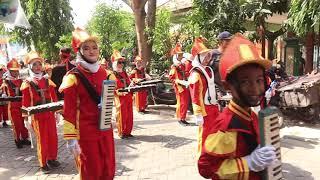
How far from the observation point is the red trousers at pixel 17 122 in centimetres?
892

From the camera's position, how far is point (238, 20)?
12.7 metres

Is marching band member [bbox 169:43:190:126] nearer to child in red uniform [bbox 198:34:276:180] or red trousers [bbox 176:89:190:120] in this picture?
red trousers [bbox 176:89:190:120]

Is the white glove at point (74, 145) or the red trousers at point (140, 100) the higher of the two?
the white glove at point (74, 145)

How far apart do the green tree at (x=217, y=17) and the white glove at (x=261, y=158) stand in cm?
1044

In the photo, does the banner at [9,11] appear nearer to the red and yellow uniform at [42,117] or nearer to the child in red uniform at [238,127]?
the red and yellow uniform at [42,117]

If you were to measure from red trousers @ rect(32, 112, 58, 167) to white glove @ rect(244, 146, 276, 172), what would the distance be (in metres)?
4.90

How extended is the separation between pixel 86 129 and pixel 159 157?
10.0 feet

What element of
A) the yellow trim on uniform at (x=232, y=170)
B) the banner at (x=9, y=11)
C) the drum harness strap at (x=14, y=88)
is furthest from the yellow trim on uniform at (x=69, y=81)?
the banner at (x=9, y=11)

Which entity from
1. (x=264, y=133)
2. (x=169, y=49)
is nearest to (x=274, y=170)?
(x=264, y=133)

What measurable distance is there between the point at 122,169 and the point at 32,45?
18.2 metres

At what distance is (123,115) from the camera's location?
9.11m

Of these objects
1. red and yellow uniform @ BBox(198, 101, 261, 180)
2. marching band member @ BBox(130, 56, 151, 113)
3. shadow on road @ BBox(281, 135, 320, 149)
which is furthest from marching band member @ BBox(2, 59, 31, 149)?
red and yellow uniform @ BBox(198, 101, 261, 180)

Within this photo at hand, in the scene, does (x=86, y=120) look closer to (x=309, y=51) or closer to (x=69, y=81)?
(x=69, y=81)

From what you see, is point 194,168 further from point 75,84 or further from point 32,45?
point 32,45
